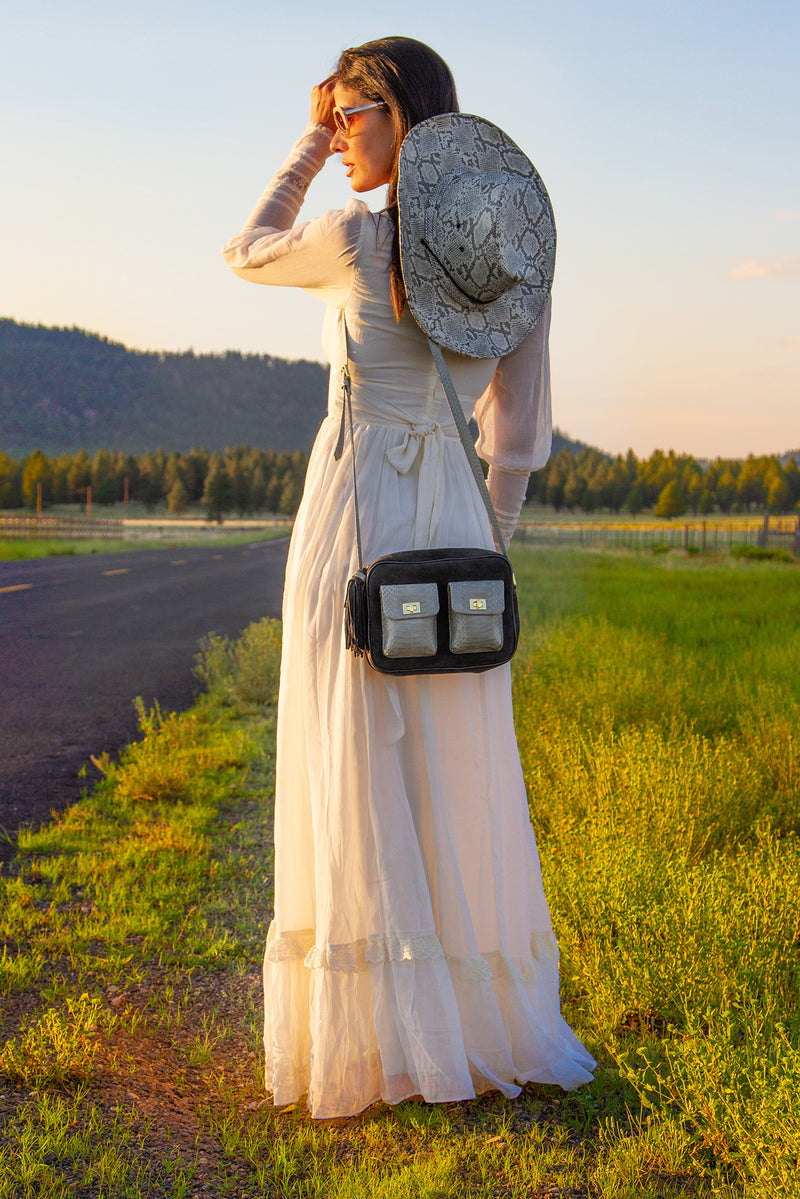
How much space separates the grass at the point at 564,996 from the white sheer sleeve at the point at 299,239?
67.1 inches

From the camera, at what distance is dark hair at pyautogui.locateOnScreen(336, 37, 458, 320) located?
194 cm

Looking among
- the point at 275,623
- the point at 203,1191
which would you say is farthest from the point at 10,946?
the point at 275,623

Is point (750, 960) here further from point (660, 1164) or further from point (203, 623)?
point (203, 623)

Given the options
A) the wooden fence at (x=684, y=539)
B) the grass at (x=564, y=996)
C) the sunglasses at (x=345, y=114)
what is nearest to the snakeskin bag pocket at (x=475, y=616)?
the grass at (x=564, y=996)

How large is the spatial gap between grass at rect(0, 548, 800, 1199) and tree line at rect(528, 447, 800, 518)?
111364mm

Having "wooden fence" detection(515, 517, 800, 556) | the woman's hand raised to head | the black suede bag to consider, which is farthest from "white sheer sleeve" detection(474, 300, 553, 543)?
"wooden fence" detection(515, 517, 800, 556)

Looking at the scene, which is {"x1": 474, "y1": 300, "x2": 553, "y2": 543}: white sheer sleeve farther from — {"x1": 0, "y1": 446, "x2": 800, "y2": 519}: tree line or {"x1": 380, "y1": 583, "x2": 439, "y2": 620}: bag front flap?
{"x1": 0, "y1": 446, "x2": 800, "y2": 519}: tree line

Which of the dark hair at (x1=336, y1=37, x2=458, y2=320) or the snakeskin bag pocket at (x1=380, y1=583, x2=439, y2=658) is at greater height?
the dark hair at (x1=336, y1=37, x2=458, y2=320)

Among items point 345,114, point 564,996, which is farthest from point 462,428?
point 564,996

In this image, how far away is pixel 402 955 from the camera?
1.97 metres

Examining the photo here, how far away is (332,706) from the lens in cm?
202

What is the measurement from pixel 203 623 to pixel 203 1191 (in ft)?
35.6

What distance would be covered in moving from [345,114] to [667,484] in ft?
395

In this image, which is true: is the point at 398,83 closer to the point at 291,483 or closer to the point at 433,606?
the point at 433,606
